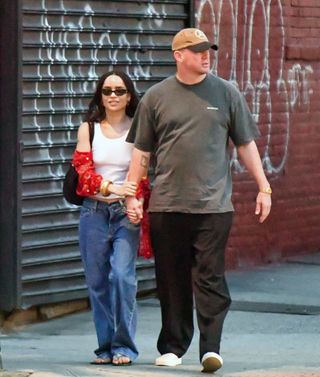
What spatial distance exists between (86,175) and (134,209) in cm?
34

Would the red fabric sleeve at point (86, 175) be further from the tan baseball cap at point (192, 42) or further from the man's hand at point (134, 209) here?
the tan baseball cap at point (192, 42)

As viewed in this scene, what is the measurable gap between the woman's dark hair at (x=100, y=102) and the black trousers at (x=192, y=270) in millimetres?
660

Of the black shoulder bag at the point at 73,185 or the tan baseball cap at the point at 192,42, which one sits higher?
the tan baseball cap at the point at 192,42

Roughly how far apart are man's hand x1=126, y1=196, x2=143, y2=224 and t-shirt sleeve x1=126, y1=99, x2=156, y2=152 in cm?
28

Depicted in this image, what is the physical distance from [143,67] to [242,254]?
225 cm

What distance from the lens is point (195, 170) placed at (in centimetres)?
780

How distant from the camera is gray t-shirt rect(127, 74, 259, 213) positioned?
25.6ft

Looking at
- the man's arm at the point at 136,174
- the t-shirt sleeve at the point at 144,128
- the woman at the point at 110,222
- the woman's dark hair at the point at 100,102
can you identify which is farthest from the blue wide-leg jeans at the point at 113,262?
the woman's dark hair at the point at 100,102

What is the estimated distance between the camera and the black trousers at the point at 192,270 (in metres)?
7.87

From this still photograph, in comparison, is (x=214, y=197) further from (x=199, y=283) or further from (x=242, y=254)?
(x=242, y=254)

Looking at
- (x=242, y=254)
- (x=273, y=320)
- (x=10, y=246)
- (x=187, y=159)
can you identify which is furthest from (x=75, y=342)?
(x=242, y=254)

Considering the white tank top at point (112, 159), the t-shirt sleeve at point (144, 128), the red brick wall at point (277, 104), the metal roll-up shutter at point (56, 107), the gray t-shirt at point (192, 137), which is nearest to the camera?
the gray t-shirt at point (192, 137)

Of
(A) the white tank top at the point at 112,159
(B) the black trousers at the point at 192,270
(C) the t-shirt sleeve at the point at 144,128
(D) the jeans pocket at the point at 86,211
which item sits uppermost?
(C) the t-shirt sleeve at the point at 144,128

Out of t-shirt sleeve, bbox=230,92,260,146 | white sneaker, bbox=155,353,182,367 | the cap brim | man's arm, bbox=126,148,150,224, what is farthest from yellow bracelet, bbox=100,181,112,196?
white sneaker, bbox=155,353,182,367
